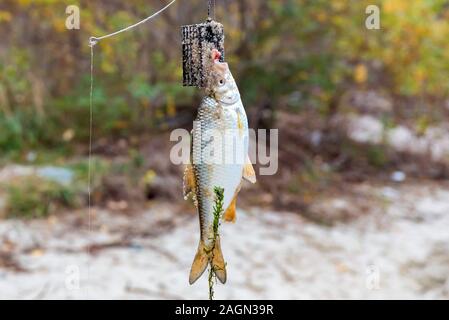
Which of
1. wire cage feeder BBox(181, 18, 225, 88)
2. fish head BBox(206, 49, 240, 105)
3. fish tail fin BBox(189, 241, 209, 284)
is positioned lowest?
fish tail fin BBox(189, 241, 209, 284)

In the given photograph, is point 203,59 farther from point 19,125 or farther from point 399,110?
point 399,110

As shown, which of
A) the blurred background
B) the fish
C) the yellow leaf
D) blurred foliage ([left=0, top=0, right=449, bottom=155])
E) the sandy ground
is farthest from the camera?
the yellow leaf

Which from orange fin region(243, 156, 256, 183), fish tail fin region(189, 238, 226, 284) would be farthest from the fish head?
fish tail fin region(189, 238, 226, 284)

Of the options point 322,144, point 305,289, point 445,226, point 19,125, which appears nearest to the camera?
point 305,289

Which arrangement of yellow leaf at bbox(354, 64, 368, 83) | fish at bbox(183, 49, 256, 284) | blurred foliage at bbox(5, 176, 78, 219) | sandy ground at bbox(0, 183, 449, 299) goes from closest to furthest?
fish at bbox(183, 49, 256, 284) → sandy ground at bbox(0, 183, 449, 299) → blurred foliage at bbox(5, 176, 78, 219) → yellow leaf at bbox(354, 64, 368, 83)

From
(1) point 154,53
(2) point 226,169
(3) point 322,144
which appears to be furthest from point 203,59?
(3) point 322,144

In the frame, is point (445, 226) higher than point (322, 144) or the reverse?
the reverse

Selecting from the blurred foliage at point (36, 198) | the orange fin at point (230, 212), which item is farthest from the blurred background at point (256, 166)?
the orange fin at point (230, 212)

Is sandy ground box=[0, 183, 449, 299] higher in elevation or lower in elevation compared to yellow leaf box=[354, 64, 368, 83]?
lower

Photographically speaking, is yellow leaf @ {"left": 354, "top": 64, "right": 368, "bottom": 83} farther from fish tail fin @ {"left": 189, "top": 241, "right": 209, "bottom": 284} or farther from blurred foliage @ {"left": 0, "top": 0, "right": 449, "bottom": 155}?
fish tail fin @ {"left": 189, "top": 241, "right": 209, "bottom": 284}
